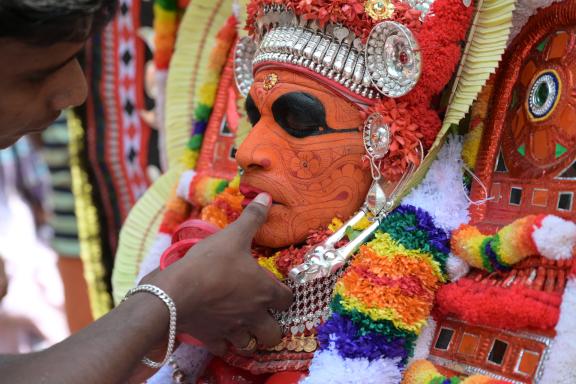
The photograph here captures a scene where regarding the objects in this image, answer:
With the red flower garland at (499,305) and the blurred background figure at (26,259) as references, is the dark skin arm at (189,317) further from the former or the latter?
the blurred background figure at (26,259)

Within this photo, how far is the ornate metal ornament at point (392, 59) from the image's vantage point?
1.78 m

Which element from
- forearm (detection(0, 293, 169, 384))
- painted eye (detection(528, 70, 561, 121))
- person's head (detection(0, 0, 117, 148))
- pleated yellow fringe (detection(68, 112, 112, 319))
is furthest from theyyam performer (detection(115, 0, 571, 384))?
pleated yellow fringe (detection(68, 112, 112, 319))

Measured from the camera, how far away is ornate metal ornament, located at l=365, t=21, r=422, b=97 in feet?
5.84

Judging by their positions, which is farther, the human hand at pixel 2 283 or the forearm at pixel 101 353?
the human hand at pixel 2 283

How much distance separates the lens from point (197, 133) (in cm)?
272

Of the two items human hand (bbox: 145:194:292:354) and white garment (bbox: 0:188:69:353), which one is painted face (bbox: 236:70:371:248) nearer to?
human hand (bbox: 145:194:292:354)

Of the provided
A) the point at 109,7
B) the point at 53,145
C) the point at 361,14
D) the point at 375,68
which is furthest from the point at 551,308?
the point at 53,145

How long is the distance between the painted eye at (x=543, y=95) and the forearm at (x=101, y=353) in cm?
98

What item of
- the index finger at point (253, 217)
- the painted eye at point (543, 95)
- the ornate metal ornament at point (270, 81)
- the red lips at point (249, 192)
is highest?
the painted eye at point (543, 95)

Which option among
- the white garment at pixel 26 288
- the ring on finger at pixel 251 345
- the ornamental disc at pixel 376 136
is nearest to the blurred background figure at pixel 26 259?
the white garment at pixel 26 288

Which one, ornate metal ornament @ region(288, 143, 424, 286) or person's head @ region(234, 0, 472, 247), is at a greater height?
person's head @ region(234, 0, 472, 247)

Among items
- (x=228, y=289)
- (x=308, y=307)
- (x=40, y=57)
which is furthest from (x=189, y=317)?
(x=40, y=57)

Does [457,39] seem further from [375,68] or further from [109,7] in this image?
[109,7]

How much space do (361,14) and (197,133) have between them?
104cm
